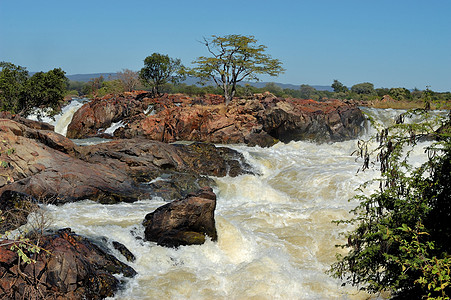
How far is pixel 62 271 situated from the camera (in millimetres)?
8125

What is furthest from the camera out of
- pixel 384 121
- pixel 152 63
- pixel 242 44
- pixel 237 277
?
pixel 152 63

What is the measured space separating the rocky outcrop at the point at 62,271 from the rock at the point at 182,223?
1670 millimetres

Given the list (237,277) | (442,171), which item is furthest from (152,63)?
(442,171)

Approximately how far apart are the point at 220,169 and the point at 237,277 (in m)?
10.9

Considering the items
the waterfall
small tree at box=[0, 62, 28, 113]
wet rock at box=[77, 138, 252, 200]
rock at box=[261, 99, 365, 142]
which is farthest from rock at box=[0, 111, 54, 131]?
rock at box=[261, 99, 365, 142]

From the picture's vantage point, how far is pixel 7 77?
28438mm

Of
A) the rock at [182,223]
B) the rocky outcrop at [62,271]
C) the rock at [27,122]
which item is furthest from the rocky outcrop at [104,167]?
the rock at [27,122]

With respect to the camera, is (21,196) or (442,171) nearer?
(442,171)

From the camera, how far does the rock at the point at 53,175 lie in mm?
13656

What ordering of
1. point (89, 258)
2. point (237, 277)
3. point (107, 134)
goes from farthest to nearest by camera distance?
point (107, 134) → point (237, 277) → point (89, 258)

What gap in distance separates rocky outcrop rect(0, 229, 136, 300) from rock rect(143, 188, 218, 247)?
65.8 inches

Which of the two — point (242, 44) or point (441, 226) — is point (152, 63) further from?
point (441, 226)

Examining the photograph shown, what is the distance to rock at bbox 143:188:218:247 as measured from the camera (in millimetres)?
11195

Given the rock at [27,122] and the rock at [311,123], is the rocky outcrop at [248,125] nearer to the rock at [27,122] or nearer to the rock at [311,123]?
the rock at [311,123]
